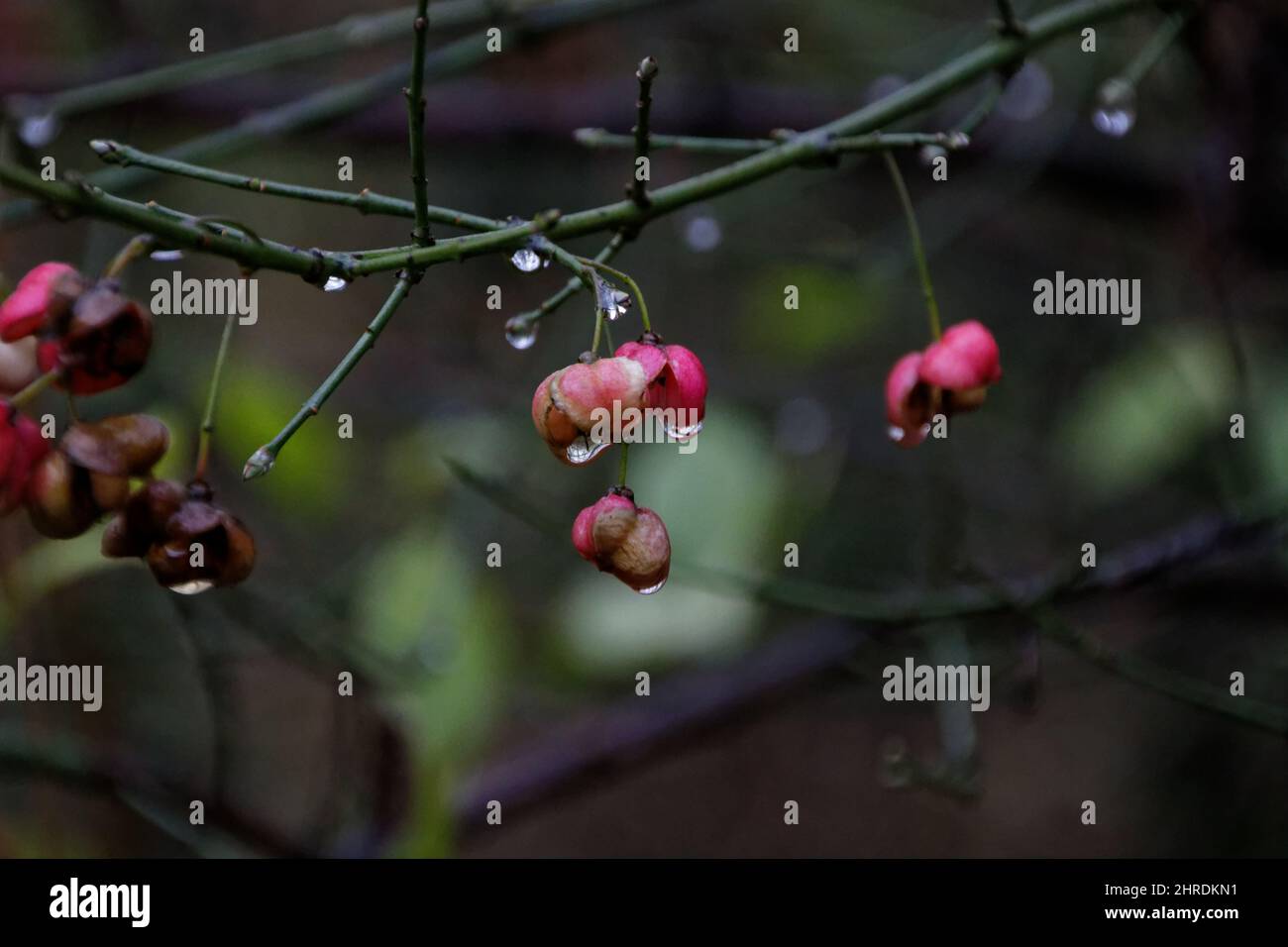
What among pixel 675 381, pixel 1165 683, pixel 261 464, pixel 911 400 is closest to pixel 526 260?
pixel 675 381

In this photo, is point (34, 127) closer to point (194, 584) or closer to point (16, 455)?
point (16, 455)

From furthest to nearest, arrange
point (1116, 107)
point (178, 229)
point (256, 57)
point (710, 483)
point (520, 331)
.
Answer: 1. point (710, 483)
2. point (256, 57)
3. point (1116, 107)
4. point (520, 331)
5. point (178, 229)

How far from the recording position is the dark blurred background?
1831mm

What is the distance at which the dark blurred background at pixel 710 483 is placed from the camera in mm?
1831

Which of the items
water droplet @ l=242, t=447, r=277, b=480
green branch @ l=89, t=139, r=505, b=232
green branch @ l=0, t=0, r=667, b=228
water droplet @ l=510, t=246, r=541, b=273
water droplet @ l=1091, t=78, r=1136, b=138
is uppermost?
green branch @ l=0, t=0, r=667, b=228

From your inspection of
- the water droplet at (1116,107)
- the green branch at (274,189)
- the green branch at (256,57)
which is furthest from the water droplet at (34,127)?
the water droplet at (1116,107)

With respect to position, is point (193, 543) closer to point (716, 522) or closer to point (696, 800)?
point (716, 522)

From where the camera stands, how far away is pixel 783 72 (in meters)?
3.14

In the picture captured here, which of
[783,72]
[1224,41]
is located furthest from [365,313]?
[1224,41]

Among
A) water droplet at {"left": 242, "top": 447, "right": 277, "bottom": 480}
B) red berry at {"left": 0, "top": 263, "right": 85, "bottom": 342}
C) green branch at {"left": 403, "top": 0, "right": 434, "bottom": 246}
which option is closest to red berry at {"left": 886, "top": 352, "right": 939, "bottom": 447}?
green branch at {"left": 403, "top": 0, "right": 434, "bottom": 246}

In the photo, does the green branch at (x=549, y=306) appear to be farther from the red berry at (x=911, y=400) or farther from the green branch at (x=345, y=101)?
the green branch at (x=345, y=101)

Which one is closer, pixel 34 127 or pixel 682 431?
pixel 682 431

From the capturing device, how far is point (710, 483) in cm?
189

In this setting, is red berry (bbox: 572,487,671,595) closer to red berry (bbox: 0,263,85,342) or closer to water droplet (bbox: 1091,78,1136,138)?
red berry (bbox: 0,263,85,342)
